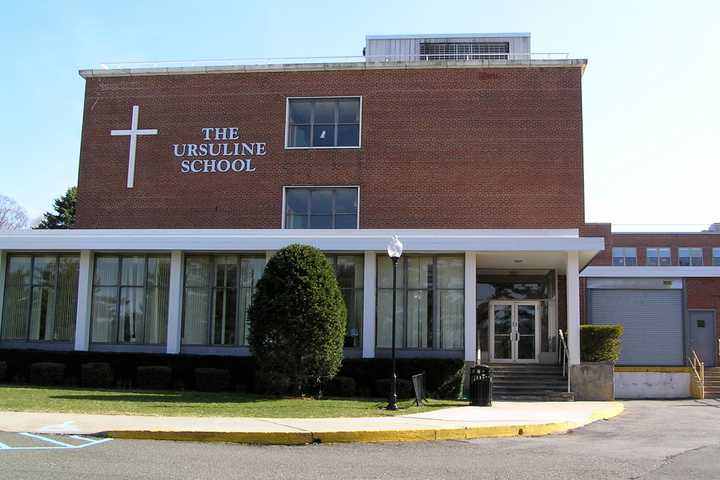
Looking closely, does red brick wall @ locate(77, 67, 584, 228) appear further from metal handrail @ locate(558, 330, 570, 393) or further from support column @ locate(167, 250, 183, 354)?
support column @ locate(167, 250, 183, 354)

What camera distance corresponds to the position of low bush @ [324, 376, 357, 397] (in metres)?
20.6

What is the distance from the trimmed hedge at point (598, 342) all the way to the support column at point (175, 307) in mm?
12961

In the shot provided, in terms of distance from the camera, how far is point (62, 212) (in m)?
55.3

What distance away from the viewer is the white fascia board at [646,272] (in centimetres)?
3794

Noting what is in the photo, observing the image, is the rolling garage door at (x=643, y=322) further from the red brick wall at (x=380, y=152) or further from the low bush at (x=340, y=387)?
the low bush at (x=340, y=387)

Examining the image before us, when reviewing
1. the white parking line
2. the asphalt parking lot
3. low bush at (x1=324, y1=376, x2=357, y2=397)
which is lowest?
A: the asphalt parking lot

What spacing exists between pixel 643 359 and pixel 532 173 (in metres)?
14.2

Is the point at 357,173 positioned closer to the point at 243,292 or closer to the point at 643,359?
the point at 243,292

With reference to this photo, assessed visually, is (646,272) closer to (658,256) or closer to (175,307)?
(175,307)

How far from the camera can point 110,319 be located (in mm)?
24281

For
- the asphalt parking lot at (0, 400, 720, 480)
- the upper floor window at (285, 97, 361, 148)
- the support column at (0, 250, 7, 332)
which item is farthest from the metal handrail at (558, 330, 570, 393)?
the support column at (0, 250, 7, 332)

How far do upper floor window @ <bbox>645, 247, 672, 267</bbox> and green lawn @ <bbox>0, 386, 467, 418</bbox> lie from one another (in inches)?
2005

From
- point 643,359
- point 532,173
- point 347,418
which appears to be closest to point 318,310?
point 347,418

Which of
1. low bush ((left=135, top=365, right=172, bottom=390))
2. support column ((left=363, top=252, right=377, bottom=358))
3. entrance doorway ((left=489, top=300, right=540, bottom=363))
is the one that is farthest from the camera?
entrance doorway ((left=489, top=300, right=540, bottom=363))
